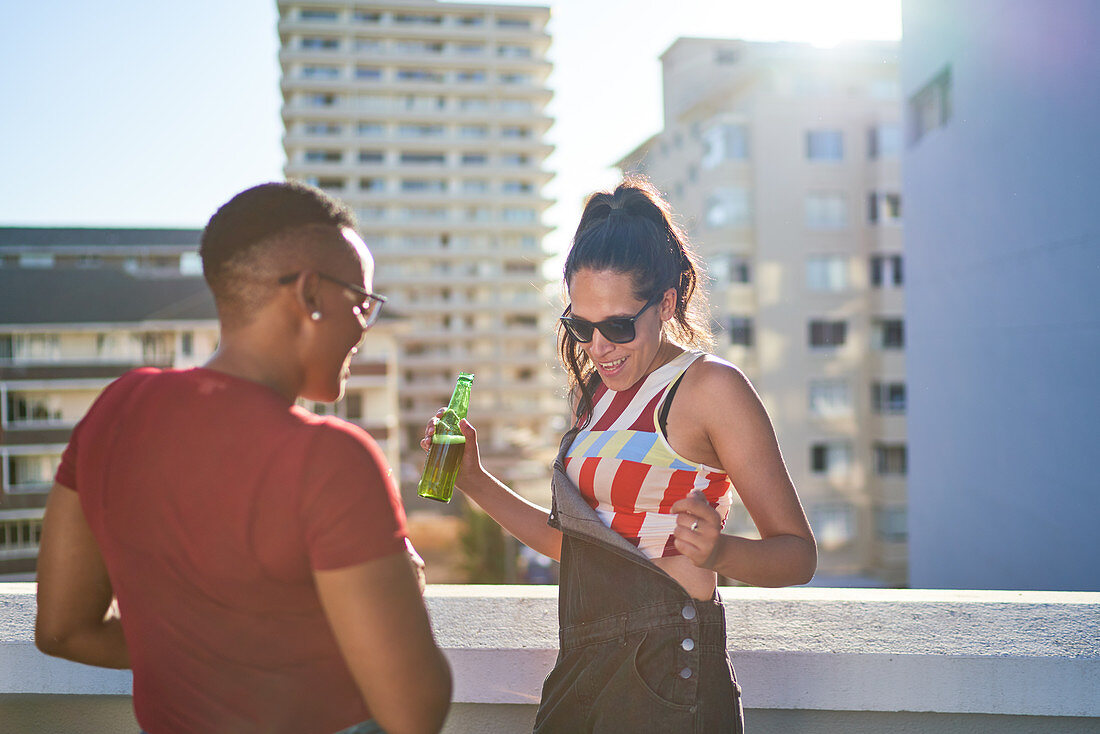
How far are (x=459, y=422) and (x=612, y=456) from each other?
391mm

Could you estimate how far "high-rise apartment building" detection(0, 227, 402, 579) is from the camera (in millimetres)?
29516

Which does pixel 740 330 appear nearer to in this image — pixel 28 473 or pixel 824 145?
pixel 824 145

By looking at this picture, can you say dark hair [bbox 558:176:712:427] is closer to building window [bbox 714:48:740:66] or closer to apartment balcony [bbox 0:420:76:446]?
apartment balcony [bbox 0:420:76:446]

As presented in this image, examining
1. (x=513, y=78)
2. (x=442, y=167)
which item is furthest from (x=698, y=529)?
(x=513, y=78)

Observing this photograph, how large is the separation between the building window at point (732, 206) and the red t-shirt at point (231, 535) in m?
31.2

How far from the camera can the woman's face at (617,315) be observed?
155cm

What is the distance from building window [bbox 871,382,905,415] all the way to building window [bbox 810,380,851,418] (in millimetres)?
1172

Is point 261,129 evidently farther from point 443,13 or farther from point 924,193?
point 924,193

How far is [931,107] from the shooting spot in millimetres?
15250

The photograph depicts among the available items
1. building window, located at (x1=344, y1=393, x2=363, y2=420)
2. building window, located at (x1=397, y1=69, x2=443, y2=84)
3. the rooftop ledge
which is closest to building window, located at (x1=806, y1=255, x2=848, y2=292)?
building window, located at (x1=344, y1=393, x2=363, y2=420)

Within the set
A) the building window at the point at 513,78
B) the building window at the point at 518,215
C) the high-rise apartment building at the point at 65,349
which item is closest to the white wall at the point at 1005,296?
the high-rise apartment building at the point at 65,349

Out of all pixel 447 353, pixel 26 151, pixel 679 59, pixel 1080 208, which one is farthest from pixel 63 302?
pixel 1080 208

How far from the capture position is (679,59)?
39.1 metres

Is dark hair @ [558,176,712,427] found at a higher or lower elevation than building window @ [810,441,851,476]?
higher
